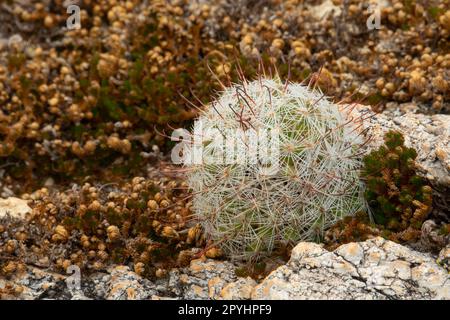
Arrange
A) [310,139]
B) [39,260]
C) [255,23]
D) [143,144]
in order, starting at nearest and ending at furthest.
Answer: [310,139]
[39,260]
[143,144]
[255,23]

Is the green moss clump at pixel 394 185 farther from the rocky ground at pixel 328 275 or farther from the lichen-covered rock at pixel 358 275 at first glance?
the lichen-covered rock at pixel 358 275

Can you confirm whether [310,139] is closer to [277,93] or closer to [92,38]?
[277,93]

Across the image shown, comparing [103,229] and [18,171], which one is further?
[18,171]

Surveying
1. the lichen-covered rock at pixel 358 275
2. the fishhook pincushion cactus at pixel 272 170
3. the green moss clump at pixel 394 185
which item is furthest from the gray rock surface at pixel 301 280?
the green moss clump at pixel 394 185

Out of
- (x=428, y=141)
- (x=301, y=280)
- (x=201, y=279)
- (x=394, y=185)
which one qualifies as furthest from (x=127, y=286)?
(x=428, y=141)

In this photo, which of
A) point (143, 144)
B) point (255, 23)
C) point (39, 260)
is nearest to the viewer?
point (39, 260)

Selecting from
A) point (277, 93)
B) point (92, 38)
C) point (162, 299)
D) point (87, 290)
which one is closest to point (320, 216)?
point (277, 93)

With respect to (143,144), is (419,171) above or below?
below
